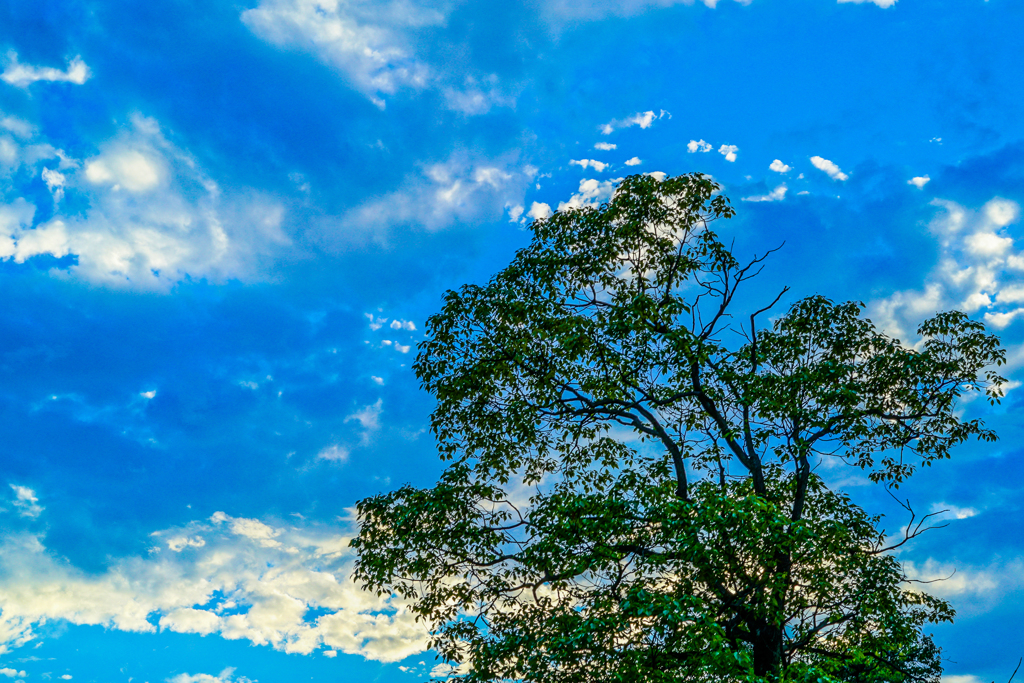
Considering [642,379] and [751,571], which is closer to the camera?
[751,571]

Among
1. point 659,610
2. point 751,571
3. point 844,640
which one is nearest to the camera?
point 659,610

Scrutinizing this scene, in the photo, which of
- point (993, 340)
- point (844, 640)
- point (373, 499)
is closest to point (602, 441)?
point (373, 499)

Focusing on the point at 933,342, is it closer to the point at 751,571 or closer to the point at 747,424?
the point at 747,424

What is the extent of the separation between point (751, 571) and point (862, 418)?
4.40 metres

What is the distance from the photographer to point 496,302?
14.2 metres

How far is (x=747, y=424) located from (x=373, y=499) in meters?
7.65

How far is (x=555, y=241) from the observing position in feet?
49.4

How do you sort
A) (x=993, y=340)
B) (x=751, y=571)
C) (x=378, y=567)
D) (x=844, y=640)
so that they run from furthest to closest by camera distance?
1. (x=844, y=640)
2. (x=993, y=340)
3. (x=378, y=567)
4. (x=751, y=571)

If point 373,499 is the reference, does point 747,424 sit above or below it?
above

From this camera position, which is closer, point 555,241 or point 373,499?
point 373,499

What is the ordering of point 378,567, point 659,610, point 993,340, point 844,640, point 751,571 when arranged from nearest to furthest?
point 659,610, point 751,571, point 378,567, point 993,340, point 844,640

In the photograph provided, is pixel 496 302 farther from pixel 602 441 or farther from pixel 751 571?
pixel 751 571

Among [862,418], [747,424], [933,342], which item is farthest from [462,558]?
[933,342]

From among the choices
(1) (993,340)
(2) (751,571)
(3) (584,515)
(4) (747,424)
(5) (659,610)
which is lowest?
(5) (659,610)
